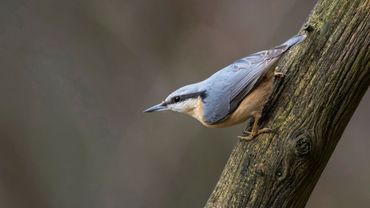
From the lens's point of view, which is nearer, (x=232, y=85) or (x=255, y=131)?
(x=255, y=131)

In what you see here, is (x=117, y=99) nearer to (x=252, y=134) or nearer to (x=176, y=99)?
(x=176, y=99)

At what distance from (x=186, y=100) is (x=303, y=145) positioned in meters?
0.94

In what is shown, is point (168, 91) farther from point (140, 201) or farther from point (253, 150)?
point (253, 150)

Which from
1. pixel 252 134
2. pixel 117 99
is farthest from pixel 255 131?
pixel 117 99

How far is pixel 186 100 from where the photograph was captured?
9.36 ft

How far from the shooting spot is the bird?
7.62 feet

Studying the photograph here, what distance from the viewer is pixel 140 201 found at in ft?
17.1

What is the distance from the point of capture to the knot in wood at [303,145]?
2.02 meters

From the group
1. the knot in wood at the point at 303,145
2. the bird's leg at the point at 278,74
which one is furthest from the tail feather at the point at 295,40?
the knot in wood at the point at 303,145

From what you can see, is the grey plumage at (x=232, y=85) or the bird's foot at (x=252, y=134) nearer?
the bird's foot at (x=252, y=134)

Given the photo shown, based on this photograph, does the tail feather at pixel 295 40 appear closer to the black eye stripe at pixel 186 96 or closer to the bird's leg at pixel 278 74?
the bird's leg at pixel 278 74

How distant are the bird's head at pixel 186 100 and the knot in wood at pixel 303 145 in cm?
78

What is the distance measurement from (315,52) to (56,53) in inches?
137

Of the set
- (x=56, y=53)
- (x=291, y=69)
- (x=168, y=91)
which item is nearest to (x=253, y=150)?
(x=291, y=69)
